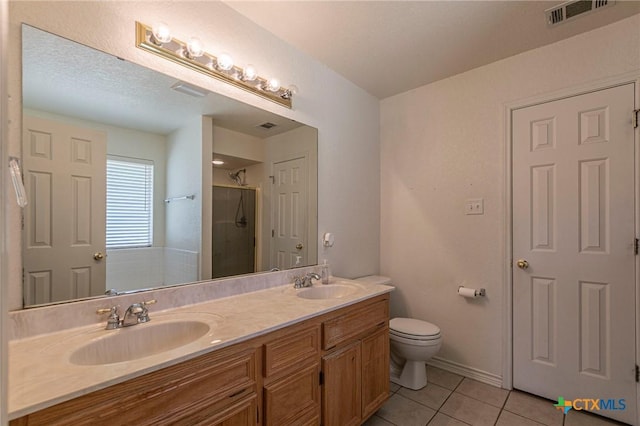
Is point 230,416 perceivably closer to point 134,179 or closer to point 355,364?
point 355,364

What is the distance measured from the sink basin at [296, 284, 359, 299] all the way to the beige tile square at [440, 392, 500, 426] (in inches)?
39.5

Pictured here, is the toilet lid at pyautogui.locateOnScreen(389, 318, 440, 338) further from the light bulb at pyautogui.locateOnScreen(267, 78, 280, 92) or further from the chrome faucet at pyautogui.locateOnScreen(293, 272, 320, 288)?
the light bulb at pyautogui.locateOnScreen(267, 78, 280, 92)

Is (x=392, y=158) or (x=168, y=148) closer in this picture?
(x=168, y=148)

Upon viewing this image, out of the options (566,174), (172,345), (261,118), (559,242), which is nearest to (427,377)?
(559,242)

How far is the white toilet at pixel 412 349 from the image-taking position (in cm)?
206

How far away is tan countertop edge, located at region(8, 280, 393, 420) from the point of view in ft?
2.33

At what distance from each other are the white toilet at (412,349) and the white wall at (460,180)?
405mm

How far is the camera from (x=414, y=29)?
183 centimetres

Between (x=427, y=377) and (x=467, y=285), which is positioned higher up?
(x=467, y=285)

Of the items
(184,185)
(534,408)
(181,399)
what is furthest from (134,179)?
(534,408)

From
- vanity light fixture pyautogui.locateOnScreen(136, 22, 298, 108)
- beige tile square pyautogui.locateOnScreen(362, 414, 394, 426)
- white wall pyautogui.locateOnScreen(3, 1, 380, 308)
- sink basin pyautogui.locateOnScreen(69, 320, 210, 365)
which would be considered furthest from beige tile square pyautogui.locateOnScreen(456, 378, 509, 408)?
vanity light fixture pyautogui.locateOnScreen(136, 22, 298, 108)

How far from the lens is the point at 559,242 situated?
6.48ft

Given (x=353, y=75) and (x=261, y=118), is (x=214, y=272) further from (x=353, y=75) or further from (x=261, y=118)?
(x=353, y=75)

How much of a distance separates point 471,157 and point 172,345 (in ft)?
7.93
